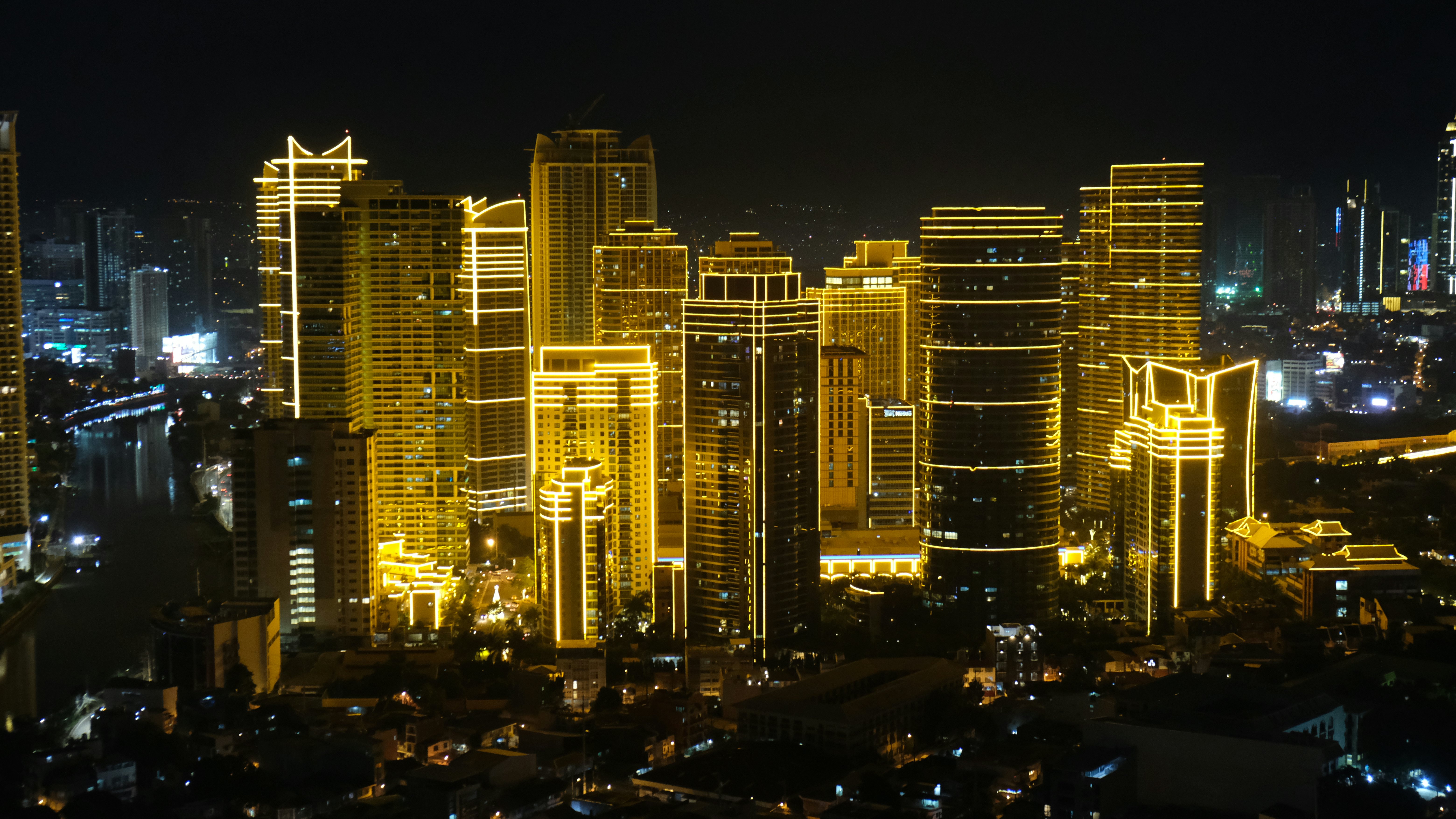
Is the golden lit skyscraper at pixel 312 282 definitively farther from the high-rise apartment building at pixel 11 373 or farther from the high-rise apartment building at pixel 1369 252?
the high-rise apartment building at pixel 1369 252

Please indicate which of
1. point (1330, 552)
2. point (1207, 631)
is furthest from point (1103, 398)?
point (1207, 631)

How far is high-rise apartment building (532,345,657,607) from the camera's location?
15156 mm

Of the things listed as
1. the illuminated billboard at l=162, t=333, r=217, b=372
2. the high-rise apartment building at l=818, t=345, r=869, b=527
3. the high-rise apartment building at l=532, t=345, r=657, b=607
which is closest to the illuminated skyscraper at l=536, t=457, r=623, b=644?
the high-rise apartment building at l=532, t=345, r=657, b=607

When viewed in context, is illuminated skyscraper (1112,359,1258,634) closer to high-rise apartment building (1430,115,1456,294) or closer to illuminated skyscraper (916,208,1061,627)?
illuminated skyscraper (916,208,1061,627)

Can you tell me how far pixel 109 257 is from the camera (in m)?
31.4

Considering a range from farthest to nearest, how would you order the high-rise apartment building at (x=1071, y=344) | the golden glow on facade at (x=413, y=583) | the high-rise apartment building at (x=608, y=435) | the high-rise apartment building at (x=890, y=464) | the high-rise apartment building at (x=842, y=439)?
the high-rise apartment building at (x=1071, y=344) → the high-rise apartment building at (x=842, y=439) → the high-rise apartment building at (x=890, y=464) → the high-rise apartment building at (x=608, y=435) → the golden glow on facade at (x=413, y=583)

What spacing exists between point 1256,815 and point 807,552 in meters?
5.54

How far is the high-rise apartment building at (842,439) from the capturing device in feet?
58.4

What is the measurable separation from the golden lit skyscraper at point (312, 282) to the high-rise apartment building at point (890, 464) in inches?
209

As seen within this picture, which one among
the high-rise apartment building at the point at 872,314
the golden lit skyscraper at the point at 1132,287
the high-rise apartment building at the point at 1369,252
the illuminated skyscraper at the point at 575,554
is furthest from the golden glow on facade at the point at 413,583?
the high-rise apartment building at the point at 1369,252

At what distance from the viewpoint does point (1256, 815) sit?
9359mm

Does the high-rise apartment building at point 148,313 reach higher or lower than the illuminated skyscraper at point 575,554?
higher

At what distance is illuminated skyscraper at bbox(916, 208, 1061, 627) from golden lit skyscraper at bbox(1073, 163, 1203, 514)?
296 centimetres

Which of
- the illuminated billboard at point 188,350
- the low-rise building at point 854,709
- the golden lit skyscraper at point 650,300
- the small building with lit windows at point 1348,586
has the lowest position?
the low-rise building at point 854,709
